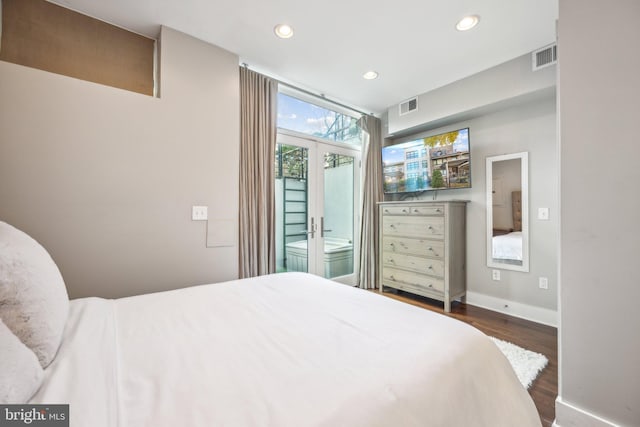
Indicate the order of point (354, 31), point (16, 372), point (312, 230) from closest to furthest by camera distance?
point (16, 372) → point (354, 31) → point (312, 230)

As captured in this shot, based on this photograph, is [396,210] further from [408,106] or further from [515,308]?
[515,308]

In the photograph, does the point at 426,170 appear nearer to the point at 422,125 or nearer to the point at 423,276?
the point at 422,125

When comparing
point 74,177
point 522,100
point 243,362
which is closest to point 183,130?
point 74,177

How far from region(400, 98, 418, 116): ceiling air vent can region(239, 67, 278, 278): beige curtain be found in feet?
5.98

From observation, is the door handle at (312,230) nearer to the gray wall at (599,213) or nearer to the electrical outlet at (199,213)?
the electrical outlet at (199,213)

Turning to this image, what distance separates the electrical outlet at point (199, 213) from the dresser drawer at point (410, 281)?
8.38 ft

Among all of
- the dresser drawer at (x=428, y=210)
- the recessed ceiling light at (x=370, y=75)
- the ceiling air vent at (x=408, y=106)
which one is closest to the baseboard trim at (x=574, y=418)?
the dresser drawer at (x=428, y=210)

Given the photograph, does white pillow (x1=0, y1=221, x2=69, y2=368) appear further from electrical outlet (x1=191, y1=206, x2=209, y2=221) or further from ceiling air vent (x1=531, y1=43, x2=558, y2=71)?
ceiling air vent (x1=531, y1=43, x2=558, y2=71)

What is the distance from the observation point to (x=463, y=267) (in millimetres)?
3355

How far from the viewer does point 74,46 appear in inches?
77.6

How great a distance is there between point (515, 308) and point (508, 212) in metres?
1.11

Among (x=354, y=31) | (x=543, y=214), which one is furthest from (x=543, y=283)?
(x=354, y=31)

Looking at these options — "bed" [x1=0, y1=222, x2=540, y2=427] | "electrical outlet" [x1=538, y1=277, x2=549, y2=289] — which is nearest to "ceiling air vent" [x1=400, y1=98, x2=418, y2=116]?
"electrical outlet" [x1=538, y1=277, x2=549, y2=289]

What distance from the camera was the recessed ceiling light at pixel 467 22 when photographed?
2.08 meters
